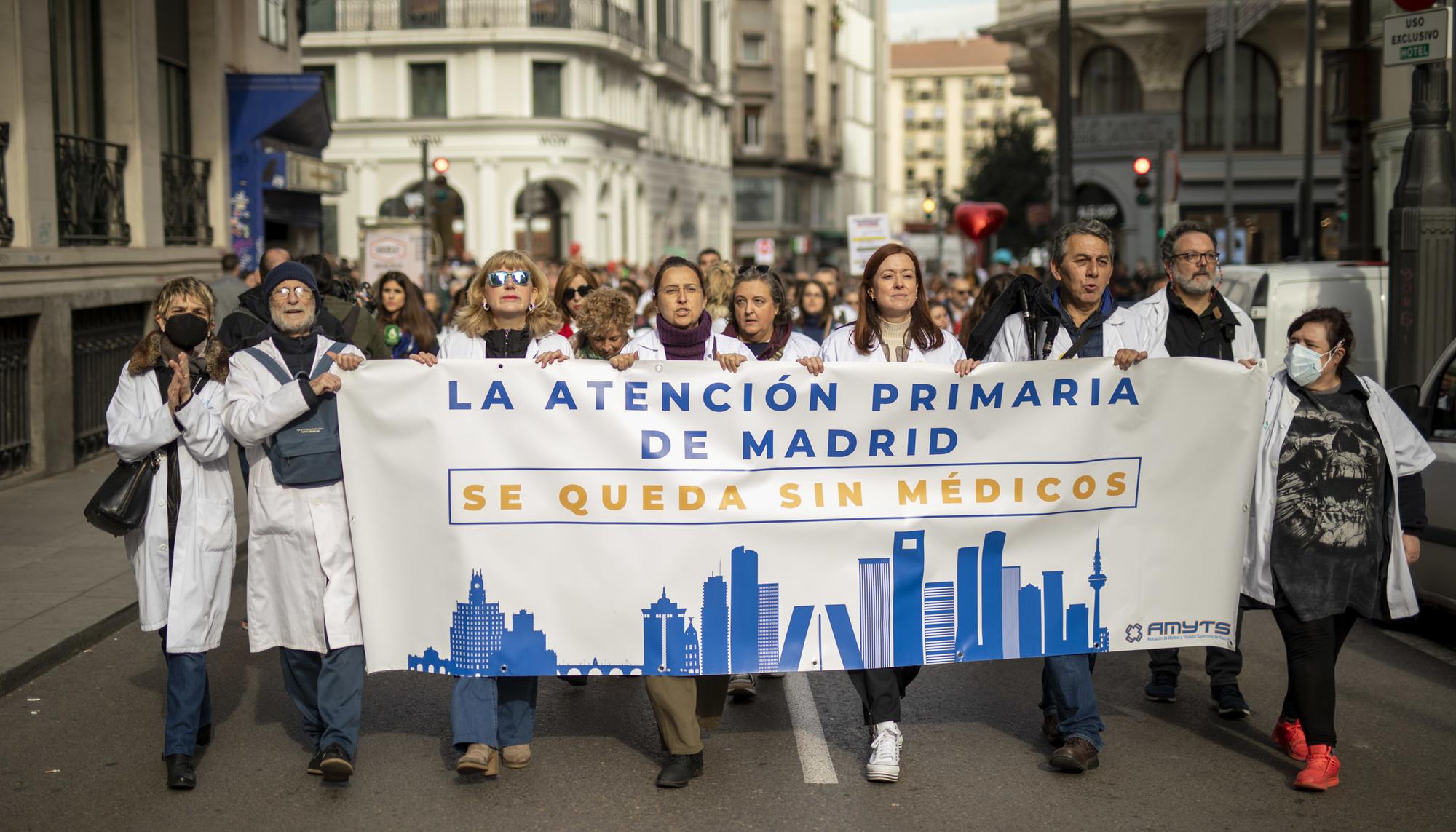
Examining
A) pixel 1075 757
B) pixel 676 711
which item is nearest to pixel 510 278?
pixel 676 711

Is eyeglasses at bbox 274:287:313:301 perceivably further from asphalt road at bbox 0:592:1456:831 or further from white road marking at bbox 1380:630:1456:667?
white road marking at bbox 1380:630:1456:667

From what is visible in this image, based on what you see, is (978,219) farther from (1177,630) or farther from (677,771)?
(677,771)

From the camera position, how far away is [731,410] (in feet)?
20.7

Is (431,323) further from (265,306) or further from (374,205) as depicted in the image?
(374,205)

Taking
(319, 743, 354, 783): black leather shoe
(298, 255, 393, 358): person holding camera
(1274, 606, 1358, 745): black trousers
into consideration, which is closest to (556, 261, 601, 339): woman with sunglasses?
(298, 255, 393, 358): person holding camera

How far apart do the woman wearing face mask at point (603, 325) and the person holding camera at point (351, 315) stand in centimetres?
318

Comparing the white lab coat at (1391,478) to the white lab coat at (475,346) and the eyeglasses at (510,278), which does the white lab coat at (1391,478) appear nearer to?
the white lab coat at (475,346)

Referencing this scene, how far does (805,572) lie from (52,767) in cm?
297

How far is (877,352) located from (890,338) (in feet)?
0.27

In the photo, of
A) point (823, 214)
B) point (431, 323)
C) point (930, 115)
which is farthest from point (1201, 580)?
point (930, 115)

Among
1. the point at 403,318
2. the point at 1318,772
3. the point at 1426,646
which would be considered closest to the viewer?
the point at 1318,772

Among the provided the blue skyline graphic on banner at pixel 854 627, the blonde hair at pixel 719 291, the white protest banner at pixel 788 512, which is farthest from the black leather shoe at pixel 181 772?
the blonde hair at pixel 719 291

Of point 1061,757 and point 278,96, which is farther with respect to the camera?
point 278,96

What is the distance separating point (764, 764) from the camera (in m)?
6.32
